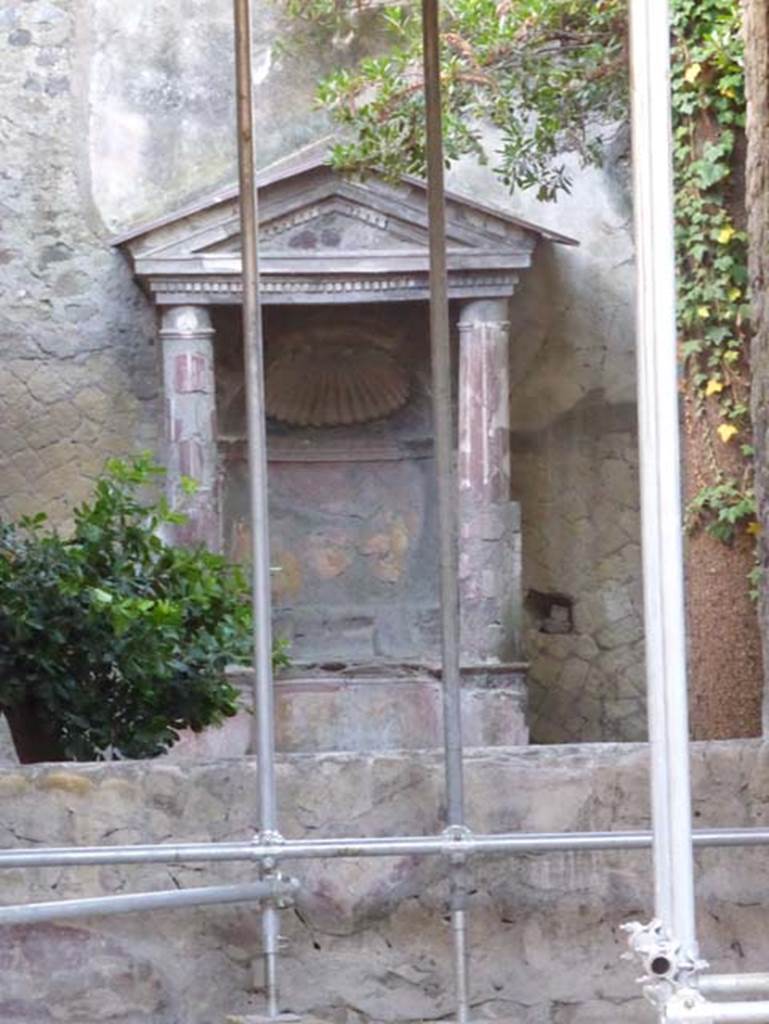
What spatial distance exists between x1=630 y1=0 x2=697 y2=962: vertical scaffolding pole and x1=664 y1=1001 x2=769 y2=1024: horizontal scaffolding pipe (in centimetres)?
5

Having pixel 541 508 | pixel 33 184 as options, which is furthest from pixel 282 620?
pixel 33 184

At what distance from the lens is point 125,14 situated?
1244 cm

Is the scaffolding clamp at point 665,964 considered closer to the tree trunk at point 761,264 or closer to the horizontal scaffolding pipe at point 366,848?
the horizontal scaffolding pipe at point 366,848

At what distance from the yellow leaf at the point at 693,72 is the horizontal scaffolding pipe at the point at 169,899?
23.8 ft

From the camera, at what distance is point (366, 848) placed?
348cm

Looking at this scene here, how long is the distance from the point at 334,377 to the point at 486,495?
1.23 metres

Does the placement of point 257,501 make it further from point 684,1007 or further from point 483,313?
point 483,313

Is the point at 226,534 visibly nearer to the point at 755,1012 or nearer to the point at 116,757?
the point at 116,757

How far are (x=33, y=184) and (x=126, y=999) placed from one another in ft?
30.7

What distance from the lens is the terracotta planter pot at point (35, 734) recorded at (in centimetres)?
623

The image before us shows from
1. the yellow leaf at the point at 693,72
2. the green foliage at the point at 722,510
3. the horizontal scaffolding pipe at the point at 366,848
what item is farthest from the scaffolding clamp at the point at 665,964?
the yellow leaf at the point at 693,72

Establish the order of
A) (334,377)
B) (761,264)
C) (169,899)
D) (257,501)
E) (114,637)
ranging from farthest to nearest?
(334,377), (114,637), (761,264), (257,501), (169,899)

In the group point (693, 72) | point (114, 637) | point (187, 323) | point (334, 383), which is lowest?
point (114, 637)

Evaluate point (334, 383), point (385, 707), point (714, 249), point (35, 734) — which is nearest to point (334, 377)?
point (334, 383)
